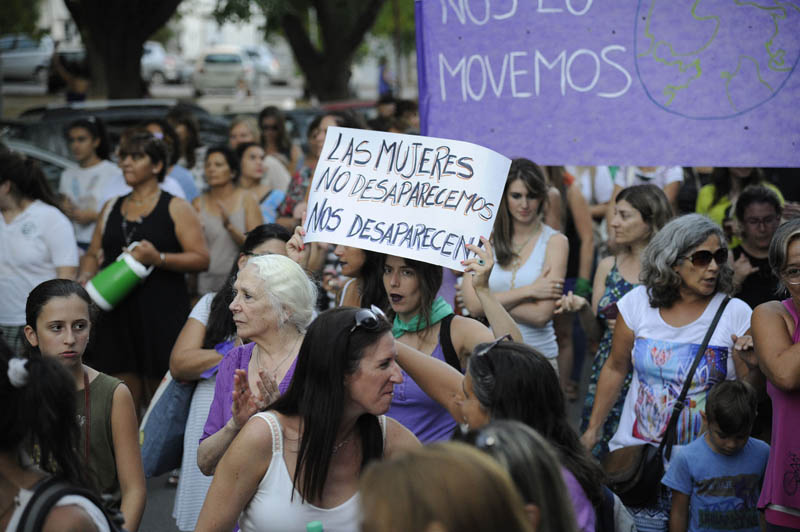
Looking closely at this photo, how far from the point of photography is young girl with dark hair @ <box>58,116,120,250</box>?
8148mm

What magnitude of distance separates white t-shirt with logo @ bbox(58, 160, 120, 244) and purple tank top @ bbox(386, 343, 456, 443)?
4.86 metres

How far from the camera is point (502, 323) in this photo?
439 cm

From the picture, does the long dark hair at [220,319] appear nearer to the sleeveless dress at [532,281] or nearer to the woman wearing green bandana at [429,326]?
the woman wearing green bandana at [429,326]

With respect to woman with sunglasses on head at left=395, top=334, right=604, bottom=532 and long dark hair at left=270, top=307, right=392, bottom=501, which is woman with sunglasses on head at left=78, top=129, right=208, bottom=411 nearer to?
long dark hair at left=270, top=307, right=392, bottom=501

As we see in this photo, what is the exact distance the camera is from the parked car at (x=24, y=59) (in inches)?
1328

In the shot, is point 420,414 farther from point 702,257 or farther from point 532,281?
point 532,281

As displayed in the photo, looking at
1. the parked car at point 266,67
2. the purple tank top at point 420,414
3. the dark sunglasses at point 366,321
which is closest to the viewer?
the dark sunglasses at point 366,321

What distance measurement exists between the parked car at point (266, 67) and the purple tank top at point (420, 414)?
39.1 meters

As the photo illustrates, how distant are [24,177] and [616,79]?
142 inches

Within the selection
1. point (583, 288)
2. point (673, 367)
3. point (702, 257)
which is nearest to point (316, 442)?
point (673, 367)

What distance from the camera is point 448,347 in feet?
13.7

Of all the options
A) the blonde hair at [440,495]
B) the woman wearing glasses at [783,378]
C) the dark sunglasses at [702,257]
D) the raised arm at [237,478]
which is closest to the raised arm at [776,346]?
the woman wearing glasses at [783,378]

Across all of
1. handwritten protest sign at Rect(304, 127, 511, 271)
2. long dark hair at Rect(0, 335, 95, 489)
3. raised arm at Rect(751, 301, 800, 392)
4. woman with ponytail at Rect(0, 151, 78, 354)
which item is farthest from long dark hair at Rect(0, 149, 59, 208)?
raised arm at Rect(751, 301, 800, 392)

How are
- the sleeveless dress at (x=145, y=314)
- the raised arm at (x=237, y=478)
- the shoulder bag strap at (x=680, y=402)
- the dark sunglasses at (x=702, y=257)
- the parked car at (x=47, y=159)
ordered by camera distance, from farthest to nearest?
the parked car at (x=47, y=159)
the sleeveless dress at (x=145, y=314)
the dark sunglasses at (x=702, y=257)
the shoulder bag strap at (x=680, y=402)
the raised arm at (x=237, y=478)
